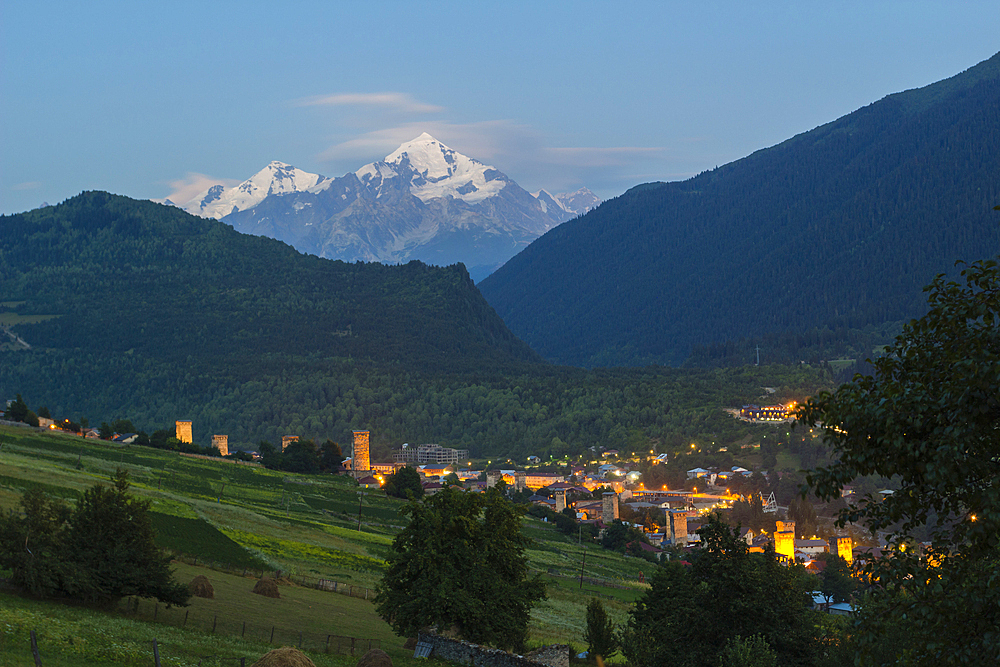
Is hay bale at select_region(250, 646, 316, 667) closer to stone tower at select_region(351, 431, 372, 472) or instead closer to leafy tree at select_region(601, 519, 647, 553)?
leafy tree at select_region(601, 519, 647, 553)

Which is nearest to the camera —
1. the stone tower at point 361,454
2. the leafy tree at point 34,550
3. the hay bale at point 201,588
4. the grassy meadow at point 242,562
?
the grassy meadow at point 242,562

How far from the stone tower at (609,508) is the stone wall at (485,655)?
103000 mm

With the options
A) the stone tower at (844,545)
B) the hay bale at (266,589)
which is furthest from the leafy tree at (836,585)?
the hay bale at (266,589)

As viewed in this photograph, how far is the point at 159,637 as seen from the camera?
92.1 feet

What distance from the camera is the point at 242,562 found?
5144 cm

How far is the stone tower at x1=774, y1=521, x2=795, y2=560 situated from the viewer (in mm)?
122512

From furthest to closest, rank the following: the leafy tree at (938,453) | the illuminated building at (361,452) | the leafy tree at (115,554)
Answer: the illuminated building at (361,452), the leafy tree at (115,554), the leafy tree at (938,453)

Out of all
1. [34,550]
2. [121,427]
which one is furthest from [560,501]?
[34,550]

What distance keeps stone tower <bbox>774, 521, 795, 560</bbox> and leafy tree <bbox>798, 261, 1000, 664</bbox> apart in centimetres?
11217

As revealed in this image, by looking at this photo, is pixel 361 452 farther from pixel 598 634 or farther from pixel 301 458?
pixel 598 634

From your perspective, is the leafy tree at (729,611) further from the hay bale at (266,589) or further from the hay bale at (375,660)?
the hay bale at (266,589)

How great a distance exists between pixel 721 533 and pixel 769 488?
138m

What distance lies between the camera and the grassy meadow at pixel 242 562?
27266 millimetres

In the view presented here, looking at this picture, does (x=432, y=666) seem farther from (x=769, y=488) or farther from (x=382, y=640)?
(x=769, y=488)
